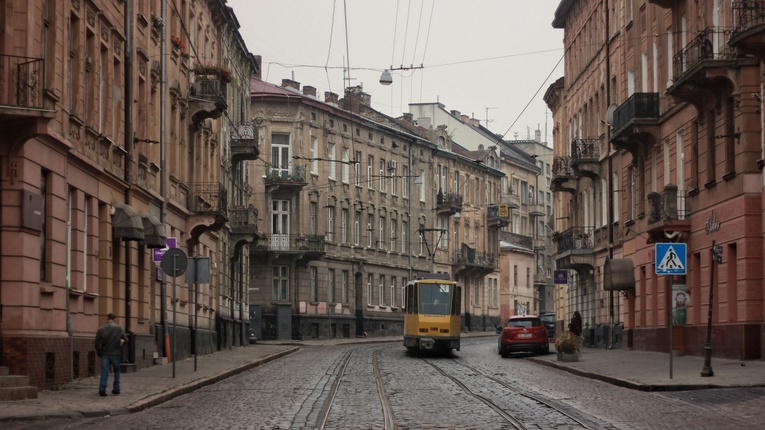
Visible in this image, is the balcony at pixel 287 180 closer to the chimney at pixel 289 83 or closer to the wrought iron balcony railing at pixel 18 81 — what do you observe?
the chimney at pixel 289 83

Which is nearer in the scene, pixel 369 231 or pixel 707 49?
pixel 707 49

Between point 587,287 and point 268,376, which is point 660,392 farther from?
point 587,287

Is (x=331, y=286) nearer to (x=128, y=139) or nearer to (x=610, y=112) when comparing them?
(x=610, y=112)

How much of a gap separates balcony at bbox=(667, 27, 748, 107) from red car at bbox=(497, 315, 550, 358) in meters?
11.9

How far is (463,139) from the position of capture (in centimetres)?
10419

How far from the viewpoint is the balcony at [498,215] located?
96.6m

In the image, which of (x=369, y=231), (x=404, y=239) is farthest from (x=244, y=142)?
(x=404, y=239)

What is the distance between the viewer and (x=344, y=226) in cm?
7581

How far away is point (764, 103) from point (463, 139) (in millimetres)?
74914

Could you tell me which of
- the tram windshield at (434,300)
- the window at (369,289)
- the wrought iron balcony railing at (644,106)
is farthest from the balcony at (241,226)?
the window at (369,289)

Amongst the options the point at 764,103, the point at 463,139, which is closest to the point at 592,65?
the point at 764,103

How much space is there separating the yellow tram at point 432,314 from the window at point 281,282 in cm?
2605

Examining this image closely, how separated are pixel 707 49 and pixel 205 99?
17187 mm

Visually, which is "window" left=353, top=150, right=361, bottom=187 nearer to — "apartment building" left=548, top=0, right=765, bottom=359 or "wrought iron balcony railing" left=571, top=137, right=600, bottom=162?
"apartment building" left=548, top=0, right=765, bottom=359
